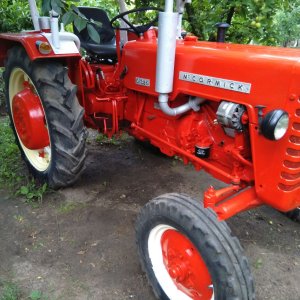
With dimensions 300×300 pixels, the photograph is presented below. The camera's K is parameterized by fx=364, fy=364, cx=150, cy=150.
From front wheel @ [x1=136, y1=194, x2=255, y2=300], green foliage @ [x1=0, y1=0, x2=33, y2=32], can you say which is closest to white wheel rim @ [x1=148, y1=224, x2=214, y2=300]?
front wheel @ [x1=136, y1=194, x2=255, y2=300]

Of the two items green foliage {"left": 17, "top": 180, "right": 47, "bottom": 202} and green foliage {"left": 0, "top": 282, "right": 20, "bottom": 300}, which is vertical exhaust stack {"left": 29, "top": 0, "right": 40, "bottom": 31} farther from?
green foliage {"left": 0, "top": 282, "right": 20, "bottom": 300}

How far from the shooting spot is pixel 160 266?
2.01 m

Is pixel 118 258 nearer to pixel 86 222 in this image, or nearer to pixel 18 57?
pixel 86 222

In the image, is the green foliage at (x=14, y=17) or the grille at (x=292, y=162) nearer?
the grille at (x=292, y=162)

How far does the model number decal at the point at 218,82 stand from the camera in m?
1.81

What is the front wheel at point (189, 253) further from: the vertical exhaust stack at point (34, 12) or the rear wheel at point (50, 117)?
the vertical exhaust stack at point (34, 12)

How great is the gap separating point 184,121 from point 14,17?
3994 millimetres

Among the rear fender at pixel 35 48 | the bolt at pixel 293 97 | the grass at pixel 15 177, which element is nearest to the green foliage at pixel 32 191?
the grass at pixel 15 177

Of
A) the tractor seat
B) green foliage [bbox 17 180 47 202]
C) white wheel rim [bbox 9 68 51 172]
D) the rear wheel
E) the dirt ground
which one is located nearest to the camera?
the dirt ground

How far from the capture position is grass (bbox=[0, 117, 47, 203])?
3.01m

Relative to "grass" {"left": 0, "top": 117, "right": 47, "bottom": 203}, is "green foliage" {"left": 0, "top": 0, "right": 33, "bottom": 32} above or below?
above

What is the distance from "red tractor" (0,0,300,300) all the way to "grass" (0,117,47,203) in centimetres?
12

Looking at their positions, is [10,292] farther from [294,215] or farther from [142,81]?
[294,215]

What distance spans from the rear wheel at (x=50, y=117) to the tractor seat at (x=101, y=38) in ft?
2.29
